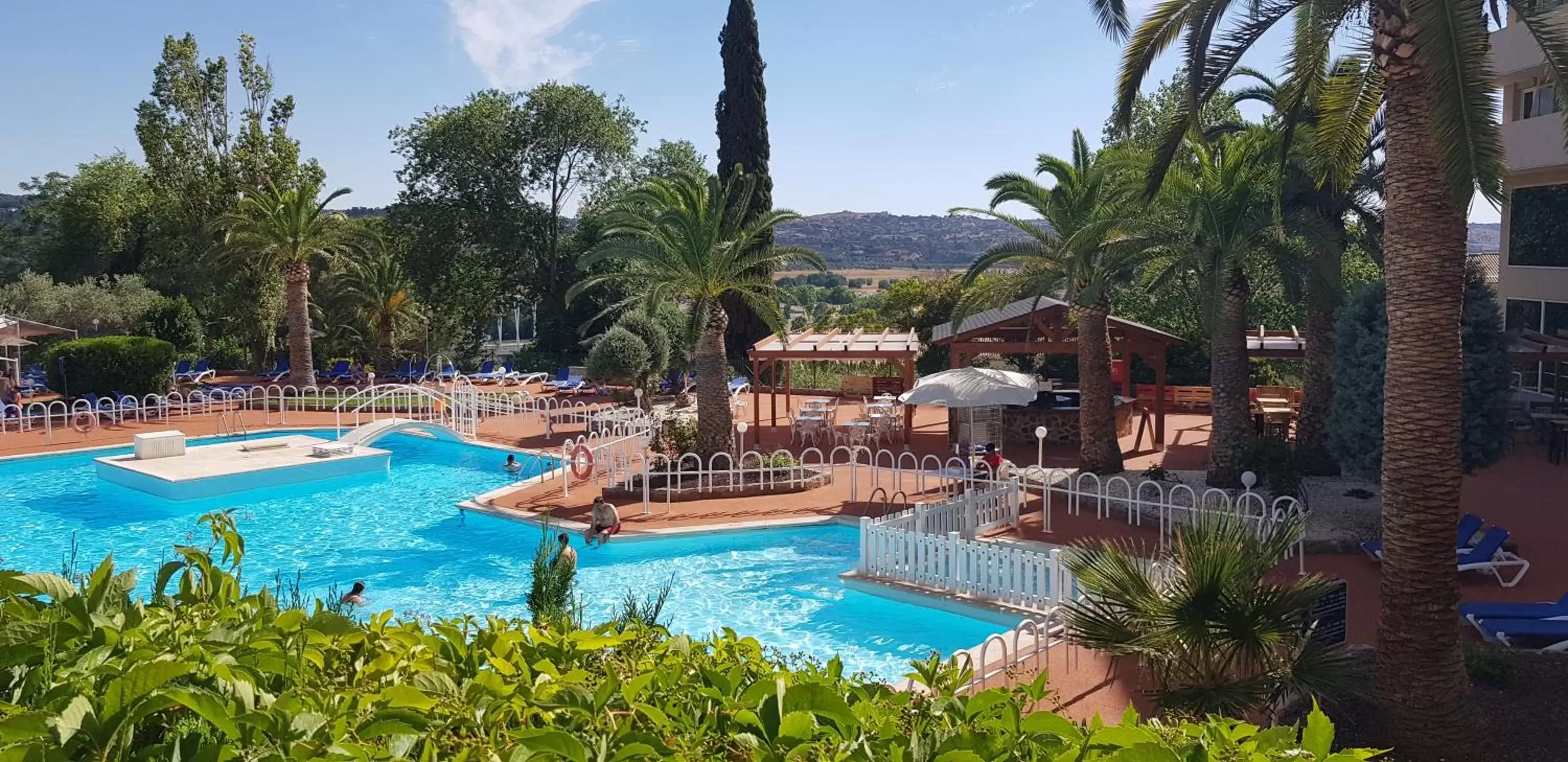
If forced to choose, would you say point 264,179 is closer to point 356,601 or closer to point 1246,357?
point 356,601

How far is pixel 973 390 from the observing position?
1827cm

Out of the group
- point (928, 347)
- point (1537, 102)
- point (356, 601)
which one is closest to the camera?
point (356, 601)

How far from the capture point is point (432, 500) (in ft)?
63.1

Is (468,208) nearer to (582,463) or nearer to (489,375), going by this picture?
(489,375)

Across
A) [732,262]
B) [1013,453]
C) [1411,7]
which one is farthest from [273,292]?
Result: [1411,7]

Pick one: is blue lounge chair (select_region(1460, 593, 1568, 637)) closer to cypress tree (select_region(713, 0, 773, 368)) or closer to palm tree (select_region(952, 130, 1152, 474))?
palm tree (select_region(952, 130, 1152, 474))

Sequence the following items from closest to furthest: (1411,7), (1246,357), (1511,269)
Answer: (1411,7)
(1246,357)
(1511,269)

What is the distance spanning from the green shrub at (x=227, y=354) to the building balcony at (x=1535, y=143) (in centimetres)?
3868

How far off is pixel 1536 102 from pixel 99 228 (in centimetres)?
4816

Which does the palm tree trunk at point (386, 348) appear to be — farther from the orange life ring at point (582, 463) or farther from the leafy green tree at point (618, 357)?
the orange life ring at point (582, 463)

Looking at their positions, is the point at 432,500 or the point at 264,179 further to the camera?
the point at 264,179

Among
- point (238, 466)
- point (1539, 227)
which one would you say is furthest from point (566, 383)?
point (1539, 227)

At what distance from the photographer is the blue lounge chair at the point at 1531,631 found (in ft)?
30.9

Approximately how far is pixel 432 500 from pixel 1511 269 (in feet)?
80.1
